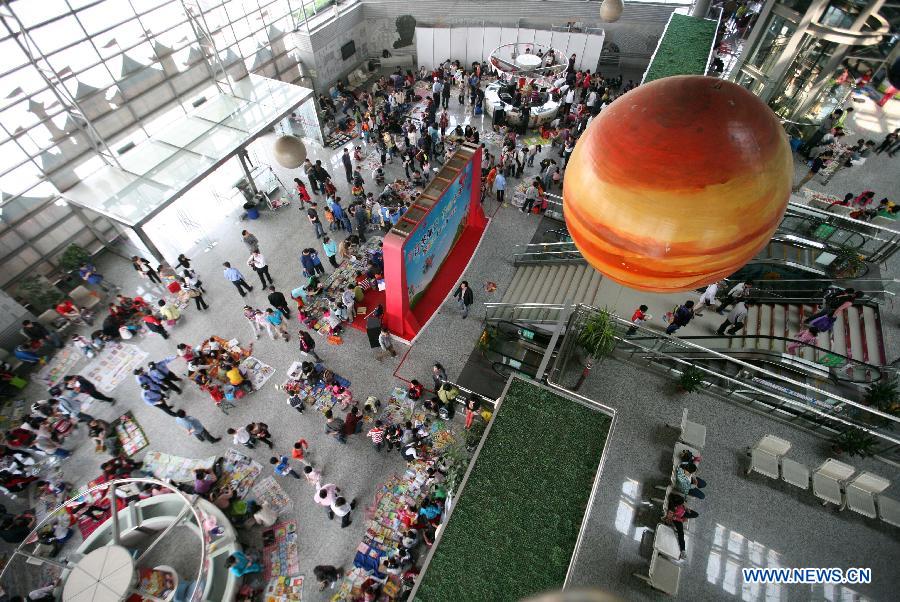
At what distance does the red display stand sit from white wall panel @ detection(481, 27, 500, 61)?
11.4 metres

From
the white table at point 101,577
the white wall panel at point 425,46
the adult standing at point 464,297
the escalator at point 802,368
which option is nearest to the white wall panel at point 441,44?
the white wall panel at point 425,46

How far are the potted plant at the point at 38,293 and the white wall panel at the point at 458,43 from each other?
1835 centimetres

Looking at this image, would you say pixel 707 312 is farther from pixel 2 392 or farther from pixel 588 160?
pixel 2 392

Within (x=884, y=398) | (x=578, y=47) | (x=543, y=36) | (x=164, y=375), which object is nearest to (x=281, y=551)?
(x=164, y=375)

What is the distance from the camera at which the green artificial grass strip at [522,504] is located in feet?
16.8

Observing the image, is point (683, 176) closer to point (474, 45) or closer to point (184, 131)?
point (184, 131)

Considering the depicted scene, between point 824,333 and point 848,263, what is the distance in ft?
6.40

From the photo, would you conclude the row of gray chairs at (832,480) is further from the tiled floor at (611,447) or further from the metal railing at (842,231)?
the metal railing at (842,231)

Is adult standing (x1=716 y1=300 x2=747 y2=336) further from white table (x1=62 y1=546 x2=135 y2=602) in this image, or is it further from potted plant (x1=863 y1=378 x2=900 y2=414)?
white table (x1=62 y1=546 x2=135 y2=602)

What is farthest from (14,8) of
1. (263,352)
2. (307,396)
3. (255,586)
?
(255,586)

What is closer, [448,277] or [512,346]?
[512,346]

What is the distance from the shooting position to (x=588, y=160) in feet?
5.45

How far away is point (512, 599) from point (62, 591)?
22.6 feet

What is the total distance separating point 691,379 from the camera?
21.1 ft
